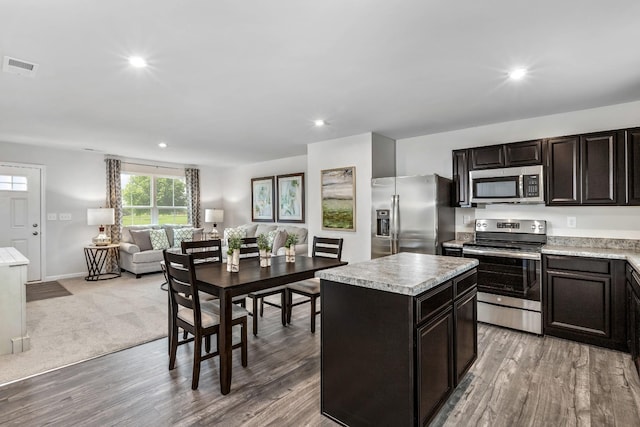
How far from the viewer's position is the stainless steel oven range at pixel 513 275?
11.2ft

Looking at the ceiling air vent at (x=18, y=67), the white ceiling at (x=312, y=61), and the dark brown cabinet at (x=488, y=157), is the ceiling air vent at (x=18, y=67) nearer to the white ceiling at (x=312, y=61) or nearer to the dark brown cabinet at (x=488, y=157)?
the white ceiling at (x=312, y=61)

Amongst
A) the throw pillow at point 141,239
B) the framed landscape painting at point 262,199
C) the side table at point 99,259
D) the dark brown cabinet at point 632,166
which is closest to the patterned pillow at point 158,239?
the throw pillow at point 141,239

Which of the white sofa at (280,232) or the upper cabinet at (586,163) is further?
the white sofa at (280,232)

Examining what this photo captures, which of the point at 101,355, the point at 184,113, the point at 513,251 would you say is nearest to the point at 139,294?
the point at 101,355

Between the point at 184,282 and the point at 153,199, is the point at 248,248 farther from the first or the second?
the point at 153,199

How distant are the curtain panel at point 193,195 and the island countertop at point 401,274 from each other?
21.8ft

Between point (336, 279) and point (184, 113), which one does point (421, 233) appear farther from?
point (184, 113)

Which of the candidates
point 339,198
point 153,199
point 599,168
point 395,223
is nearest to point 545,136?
point 599,168

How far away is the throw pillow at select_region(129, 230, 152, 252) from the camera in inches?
259

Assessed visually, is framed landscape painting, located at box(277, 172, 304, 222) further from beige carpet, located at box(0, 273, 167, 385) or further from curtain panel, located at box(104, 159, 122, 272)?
curtain panel, located at box(104, 159, 122, 272)

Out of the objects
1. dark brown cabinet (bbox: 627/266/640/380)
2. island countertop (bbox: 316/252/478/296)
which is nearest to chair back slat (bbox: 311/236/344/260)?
island countertop (bbox: 316/252/478/296)

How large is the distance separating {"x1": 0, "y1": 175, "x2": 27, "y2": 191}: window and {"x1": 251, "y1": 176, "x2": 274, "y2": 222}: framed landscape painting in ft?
13.8

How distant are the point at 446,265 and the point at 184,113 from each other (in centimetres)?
333

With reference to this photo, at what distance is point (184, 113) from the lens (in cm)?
385
